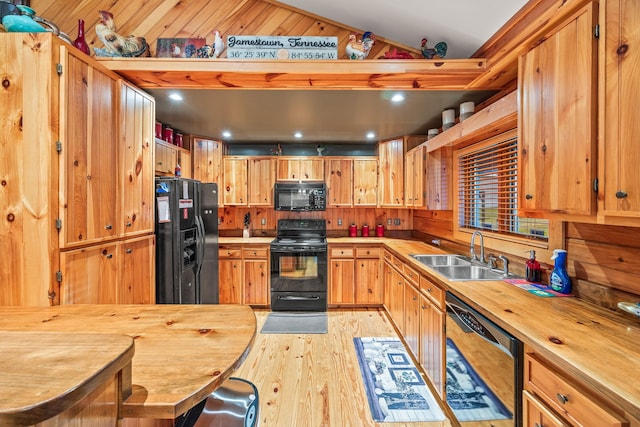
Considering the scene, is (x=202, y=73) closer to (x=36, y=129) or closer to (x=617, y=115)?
(x=36, y=129)

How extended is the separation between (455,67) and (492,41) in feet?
1.26

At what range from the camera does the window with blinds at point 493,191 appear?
6.69 ft

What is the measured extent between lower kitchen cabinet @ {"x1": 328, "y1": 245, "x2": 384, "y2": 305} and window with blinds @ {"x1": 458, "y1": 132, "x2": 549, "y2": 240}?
1.35 metres

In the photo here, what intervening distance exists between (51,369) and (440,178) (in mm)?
3212

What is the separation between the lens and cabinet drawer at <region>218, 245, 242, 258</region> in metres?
3.81

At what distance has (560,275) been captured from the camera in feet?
5.19

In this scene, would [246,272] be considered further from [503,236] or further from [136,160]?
[503,236]

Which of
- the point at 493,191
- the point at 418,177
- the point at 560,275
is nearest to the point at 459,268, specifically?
the point at 493,191

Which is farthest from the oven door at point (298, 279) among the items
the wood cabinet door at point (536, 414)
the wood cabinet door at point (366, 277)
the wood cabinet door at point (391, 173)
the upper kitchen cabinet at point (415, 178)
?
the wood cabinet door at point (536, 414)

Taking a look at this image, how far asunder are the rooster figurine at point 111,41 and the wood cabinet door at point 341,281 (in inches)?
119

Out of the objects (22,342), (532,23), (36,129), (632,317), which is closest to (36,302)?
(36,129)

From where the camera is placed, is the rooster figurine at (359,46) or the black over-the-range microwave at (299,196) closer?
the rooster figurine at (359,46)

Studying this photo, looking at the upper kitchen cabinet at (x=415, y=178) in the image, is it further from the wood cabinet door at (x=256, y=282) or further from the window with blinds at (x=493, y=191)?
the wood cabinet door at (x=256, y=282)

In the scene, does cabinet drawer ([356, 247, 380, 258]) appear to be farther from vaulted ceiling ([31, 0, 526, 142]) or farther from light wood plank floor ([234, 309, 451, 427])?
vaulted ceiling ([31, 0, 526, 142])
